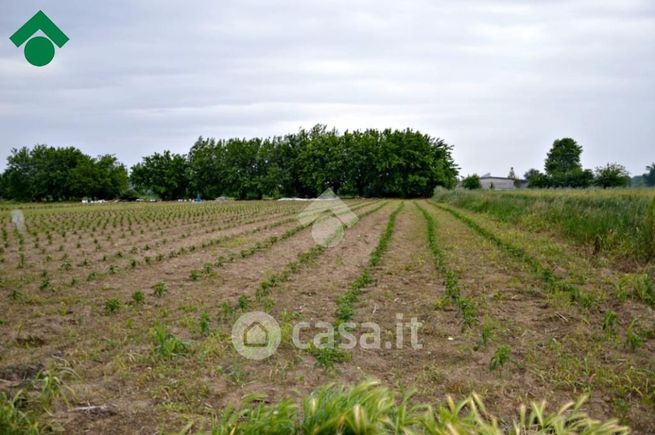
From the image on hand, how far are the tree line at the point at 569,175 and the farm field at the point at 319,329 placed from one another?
35461 mm

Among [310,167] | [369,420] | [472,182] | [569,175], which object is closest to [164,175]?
[310,167]

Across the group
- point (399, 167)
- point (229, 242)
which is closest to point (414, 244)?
point (229, 242)

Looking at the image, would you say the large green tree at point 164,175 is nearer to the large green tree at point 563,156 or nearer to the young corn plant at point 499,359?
the large green tree at point 563,156

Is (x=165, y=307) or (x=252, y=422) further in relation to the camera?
(x=165, y=307)

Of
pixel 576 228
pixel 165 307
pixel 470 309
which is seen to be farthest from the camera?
pixel 576 228

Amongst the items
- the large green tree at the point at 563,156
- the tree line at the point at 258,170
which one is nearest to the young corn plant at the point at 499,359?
the tree line at the point at 258,170

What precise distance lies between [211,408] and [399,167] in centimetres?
6067

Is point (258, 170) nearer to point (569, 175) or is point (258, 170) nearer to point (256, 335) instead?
point (569, 175)

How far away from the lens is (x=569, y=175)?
65.6 m

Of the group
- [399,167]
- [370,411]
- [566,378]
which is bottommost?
[566,378]

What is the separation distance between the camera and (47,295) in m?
7.41

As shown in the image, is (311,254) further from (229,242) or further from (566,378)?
(566,378)

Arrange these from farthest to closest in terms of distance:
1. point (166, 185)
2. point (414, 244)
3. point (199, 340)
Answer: point (166, 185) < point (414, 244) < point (199, 340)

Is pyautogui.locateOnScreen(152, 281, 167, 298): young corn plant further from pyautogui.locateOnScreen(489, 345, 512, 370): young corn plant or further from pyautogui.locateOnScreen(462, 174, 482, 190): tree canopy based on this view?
pyautogui.locateOnScreen(462, 174, 482, 190): tree canopy
